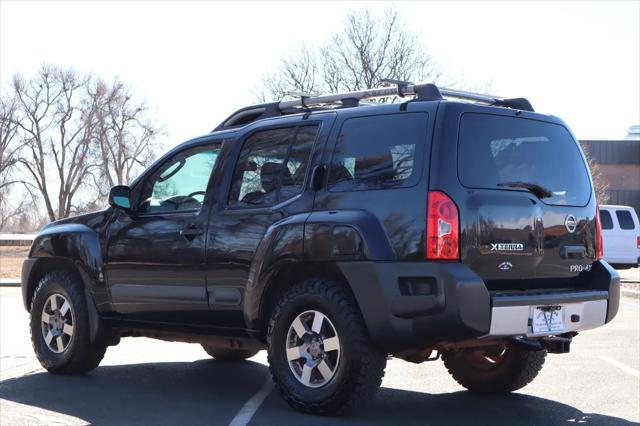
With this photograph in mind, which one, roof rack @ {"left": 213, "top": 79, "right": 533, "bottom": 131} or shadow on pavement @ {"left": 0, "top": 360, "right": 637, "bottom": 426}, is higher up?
roof rack @ {"left": 213, "top": 79, "right": 533, "bottom": 131}

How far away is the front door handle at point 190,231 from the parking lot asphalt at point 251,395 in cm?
118

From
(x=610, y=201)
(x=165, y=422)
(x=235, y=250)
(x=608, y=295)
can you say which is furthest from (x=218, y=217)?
(x=610, y=201)

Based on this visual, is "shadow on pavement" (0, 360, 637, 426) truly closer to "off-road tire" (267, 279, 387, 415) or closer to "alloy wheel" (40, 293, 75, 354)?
"off-road tire" (267, 279, 387, 415)

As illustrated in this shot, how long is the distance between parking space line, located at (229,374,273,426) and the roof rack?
206 cm

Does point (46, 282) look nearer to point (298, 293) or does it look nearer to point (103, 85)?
point (298, 293)

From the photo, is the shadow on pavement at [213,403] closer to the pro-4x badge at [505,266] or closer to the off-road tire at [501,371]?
the off-road tire at [501,371]

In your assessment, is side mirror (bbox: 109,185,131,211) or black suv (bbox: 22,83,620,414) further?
side mirror (bbox: 109,185,131,211)

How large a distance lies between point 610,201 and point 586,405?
189 ft

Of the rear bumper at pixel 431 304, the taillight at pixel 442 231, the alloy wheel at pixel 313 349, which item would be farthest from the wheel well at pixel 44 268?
the taillight at pixel 442 231

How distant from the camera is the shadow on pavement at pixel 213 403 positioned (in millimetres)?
6555

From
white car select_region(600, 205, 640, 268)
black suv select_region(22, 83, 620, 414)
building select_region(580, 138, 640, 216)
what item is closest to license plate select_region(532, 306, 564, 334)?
black suv select_region(22, 83, 620, 414)

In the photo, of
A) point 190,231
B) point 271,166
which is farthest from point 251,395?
point 271,166

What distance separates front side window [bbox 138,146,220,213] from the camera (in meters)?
7.72

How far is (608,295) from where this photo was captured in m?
6.90
